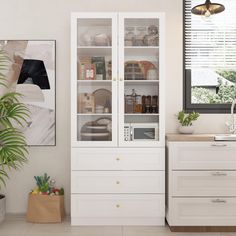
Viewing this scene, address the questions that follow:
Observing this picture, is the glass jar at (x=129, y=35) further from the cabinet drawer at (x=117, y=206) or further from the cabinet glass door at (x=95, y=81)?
the cabinet drawer at (x=117, y=206)

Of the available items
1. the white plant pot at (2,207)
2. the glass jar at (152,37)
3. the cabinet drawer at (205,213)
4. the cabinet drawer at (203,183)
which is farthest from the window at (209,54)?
the white plant pot at (2,207)

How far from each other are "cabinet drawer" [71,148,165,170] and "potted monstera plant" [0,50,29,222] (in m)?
0.64

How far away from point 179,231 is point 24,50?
2358 millimetres

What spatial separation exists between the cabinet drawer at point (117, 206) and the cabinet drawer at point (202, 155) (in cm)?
40

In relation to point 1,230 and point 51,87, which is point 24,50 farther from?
point 1,230

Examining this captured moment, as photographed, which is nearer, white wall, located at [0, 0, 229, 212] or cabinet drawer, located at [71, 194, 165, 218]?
cabinet drawer, located at [71, 194, 165, 218]

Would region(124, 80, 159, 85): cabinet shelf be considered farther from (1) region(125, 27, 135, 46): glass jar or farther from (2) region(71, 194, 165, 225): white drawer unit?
(2) region(71, 194, 165, 225): white drawer unit

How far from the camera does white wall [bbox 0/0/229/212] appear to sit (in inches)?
162

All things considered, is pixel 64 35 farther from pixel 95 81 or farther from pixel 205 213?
pixel 205 213

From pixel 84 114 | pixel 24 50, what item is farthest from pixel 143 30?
pixel 24 50

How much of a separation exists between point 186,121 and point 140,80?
643 millimetres

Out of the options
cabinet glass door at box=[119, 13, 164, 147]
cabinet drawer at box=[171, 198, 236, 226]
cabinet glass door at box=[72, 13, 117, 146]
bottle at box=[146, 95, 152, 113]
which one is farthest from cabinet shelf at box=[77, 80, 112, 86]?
cabinet drawer at box=[171, 198, 236, 226]

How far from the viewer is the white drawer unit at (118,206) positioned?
3717 millimetres

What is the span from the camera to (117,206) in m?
3.72
